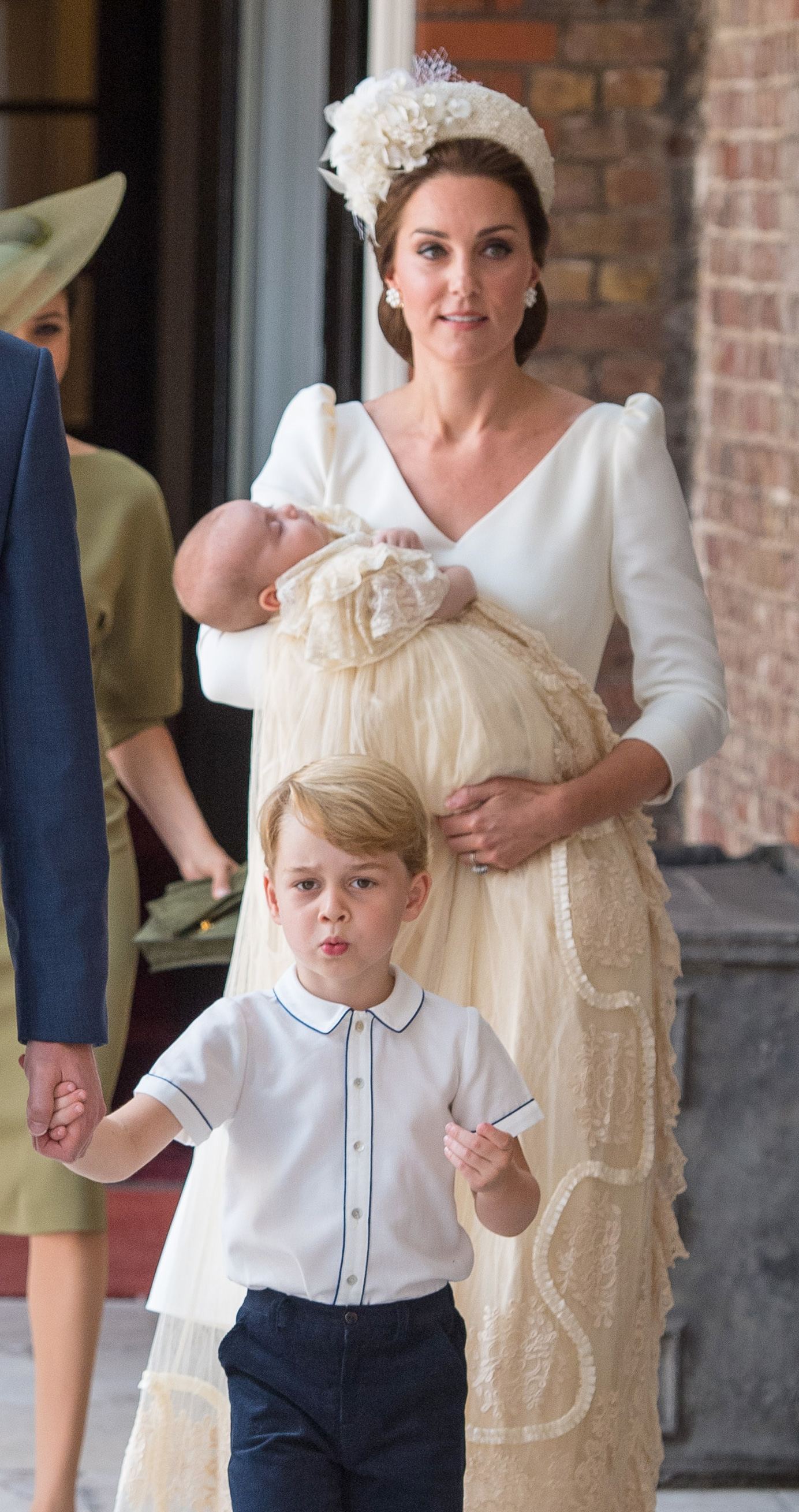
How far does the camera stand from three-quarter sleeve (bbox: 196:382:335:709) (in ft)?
7.15

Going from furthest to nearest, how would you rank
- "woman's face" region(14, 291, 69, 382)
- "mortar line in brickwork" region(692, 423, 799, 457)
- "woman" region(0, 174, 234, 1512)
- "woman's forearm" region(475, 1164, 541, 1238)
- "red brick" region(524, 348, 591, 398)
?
"red brick" region(524, 348, 591, 398) → "mortar line in brickwork" region(692, 423, 799, 457) → "woman's face" region(14, 291, 69, 382) → "woman" region(0, 174, 234, 1512) → "woman's forearm" region(475, 1164, 541, 1238)

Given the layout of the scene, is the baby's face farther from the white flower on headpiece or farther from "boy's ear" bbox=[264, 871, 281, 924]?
"boy's ear" bbox=[264, 871, 281, 924]

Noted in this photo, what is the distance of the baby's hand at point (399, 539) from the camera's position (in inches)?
82.9

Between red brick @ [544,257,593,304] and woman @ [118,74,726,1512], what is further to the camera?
red brick @ [544,257,593,304]

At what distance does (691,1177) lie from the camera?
2828 millimetres

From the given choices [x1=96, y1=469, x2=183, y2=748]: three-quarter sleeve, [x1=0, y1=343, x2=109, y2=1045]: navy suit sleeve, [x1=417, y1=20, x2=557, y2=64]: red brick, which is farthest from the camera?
[x1=417, y1=20, x2=557, y2=64]: red brick

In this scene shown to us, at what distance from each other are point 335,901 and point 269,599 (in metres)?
0.57

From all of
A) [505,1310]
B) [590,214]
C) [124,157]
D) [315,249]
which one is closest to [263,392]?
[315,249]

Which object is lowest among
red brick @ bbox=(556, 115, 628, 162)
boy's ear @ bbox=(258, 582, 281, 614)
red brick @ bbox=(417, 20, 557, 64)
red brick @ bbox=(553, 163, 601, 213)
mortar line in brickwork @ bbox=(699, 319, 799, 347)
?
boy's ear @ bbox=(258, 582, 281, 614)

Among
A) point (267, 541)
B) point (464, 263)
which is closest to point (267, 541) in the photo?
point (267, 541)

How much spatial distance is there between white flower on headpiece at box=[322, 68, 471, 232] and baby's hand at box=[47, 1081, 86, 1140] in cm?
113

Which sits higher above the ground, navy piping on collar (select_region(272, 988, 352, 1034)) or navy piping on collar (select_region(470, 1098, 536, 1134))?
navy piping on collar (select_region(272, 988, 352, 1034))

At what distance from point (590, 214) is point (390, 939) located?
2.45 m

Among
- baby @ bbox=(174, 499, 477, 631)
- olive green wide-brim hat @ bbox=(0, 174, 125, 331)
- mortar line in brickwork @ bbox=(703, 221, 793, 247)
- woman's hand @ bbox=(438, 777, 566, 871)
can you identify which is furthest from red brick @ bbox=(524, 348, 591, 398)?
woman's hand @ bbox=(438, 777, 566, 871)
